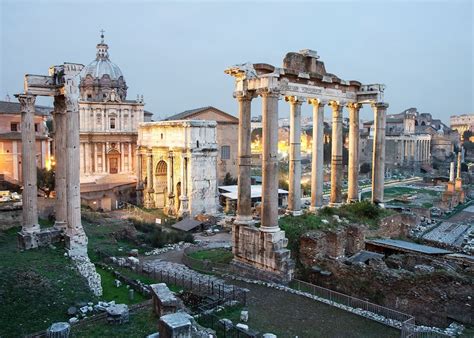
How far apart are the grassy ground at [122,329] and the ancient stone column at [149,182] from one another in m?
27.8

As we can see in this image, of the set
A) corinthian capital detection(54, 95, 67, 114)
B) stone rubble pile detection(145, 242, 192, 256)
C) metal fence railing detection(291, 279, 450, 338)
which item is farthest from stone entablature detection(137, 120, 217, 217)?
metal fence railing detection(291, 279, 450, 338)

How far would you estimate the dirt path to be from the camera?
11273 mm

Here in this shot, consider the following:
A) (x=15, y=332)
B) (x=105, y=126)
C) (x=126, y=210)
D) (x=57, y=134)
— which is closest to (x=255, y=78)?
(x=57, y=134)

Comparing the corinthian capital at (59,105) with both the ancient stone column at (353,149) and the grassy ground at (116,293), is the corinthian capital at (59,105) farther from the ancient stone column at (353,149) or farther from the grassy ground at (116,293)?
the ancient stone column at (353,149)

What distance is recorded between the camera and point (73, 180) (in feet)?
49.3

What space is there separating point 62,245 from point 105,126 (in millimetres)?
28448

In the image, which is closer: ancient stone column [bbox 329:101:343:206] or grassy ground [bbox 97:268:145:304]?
grassy ground [bbox 97:268:145:304]

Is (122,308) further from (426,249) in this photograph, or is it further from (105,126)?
(105,126)

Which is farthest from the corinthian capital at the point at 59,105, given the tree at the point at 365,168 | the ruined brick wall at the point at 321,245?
the tree at the point at 365,168

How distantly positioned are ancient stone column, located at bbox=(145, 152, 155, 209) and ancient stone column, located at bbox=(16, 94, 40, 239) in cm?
2254

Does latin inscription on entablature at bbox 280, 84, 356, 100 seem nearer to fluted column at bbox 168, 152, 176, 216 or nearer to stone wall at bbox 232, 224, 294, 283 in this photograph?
stone wall at bbox 232, 224, 294, 283

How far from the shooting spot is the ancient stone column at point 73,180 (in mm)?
14953

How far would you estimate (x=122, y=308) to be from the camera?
11.0 metres

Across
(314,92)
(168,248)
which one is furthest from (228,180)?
(314,92)
